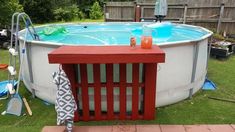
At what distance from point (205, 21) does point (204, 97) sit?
564cm

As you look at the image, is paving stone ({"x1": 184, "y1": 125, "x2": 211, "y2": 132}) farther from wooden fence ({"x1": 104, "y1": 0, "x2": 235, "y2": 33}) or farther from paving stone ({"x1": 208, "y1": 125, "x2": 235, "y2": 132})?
→ wooden fence ({"x1": 104, "y1": 0, "x2": 235, "y2": 33})

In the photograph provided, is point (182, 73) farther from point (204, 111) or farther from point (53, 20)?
point (53, 20)

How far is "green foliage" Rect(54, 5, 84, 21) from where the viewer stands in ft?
65.4

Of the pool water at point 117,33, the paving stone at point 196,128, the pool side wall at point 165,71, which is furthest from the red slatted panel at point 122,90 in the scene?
the pool water at point 117,33

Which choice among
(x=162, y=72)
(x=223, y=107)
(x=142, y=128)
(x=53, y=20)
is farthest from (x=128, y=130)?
(x=53, y=20)

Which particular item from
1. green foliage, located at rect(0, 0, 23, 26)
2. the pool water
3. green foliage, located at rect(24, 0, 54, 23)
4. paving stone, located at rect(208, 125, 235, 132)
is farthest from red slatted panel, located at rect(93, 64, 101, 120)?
green foliage, located at rect(24, 0, 54, 23)

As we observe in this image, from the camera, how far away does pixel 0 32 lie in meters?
8.70

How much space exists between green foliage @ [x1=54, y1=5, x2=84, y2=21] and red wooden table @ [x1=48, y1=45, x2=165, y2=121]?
17684 millimetres

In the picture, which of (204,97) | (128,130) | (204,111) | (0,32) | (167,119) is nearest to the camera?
(128,130)

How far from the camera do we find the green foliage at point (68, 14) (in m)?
19.9

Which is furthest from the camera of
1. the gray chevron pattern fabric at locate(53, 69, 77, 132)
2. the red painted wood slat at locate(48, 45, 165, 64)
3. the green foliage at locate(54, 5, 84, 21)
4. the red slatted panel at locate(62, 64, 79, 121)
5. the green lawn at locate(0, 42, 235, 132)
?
the green foliage at locate(54, 5, 84, 21)

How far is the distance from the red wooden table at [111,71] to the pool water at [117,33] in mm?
2003

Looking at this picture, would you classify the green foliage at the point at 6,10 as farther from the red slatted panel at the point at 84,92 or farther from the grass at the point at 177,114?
the red slatted panel at the point at 84,92

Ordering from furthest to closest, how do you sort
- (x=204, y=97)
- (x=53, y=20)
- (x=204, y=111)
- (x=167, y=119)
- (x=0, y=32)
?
1. (x=53, y=20)
2. (x=0, y=32)
3. (x=204, y=97)
4. (x=204, y=111)
5. (x=167, y=119)
